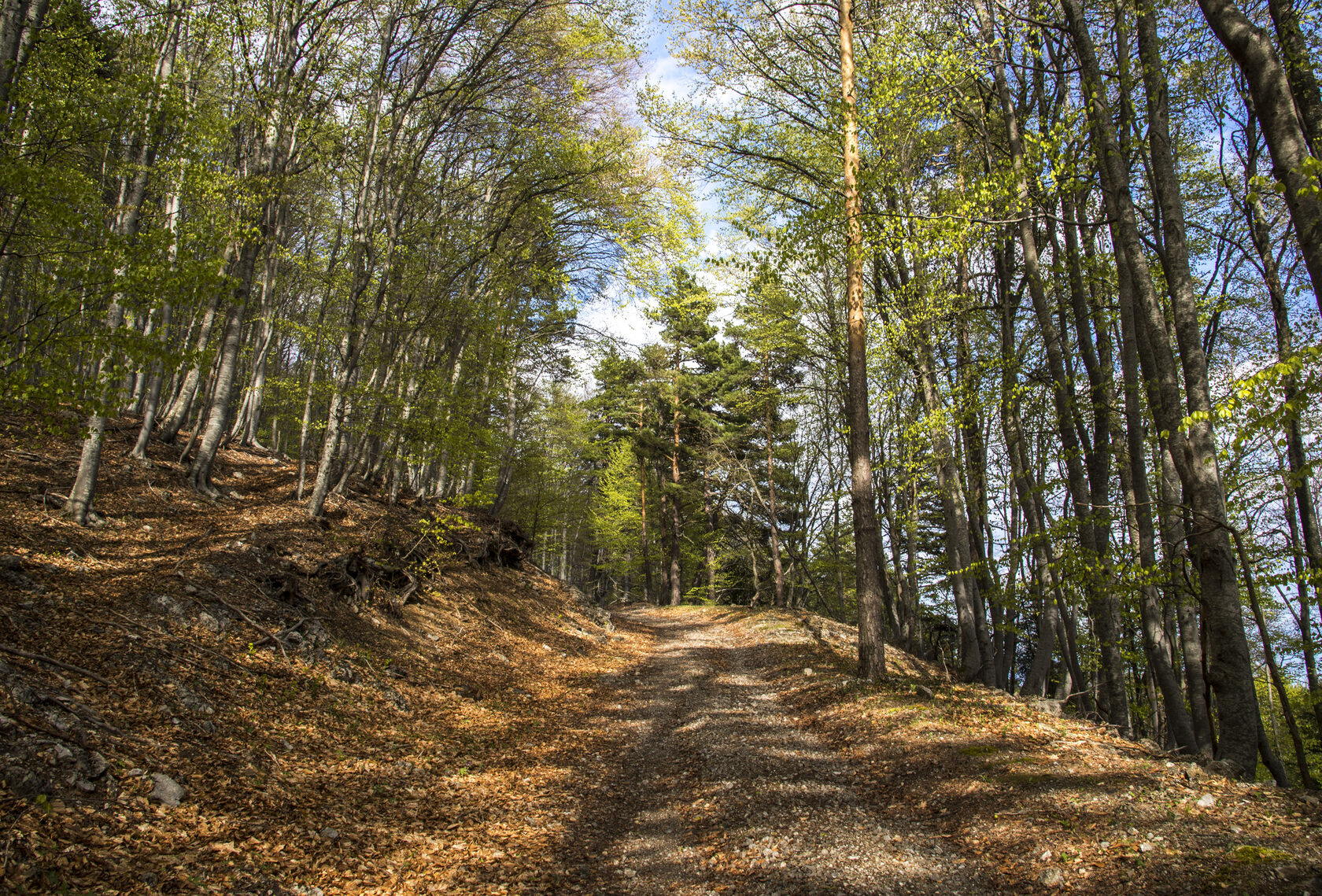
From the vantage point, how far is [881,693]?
8.06m

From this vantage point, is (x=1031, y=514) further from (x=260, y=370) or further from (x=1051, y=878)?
(x=260, y=370)

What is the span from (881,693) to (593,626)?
348 inches

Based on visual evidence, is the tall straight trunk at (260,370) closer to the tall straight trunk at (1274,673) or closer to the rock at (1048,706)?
the rock at (1048,706)

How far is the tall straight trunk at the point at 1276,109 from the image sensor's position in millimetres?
4297

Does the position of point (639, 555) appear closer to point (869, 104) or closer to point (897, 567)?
point (897, 567)

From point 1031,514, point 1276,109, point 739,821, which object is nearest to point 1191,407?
point 1276,109

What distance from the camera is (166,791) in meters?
3.72

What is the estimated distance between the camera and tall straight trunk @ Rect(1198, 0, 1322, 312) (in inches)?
169

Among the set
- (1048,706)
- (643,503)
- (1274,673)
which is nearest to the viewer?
(1274,673)

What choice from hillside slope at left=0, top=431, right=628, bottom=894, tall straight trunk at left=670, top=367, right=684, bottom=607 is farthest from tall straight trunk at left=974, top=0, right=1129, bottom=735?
tall straight trunk at left=670, top=367, right=684, bottom=607

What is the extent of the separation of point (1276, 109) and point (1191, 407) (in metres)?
2.91

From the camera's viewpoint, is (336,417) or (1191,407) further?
(336,417)

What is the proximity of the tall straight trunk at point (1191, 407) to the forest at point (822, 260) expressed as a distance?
4cm

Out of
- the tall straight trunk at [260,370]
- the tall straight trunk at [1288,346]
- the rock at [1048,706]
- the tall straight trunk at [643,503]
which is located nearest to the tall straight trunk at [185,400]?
the tall straight trunk at [260,370]
